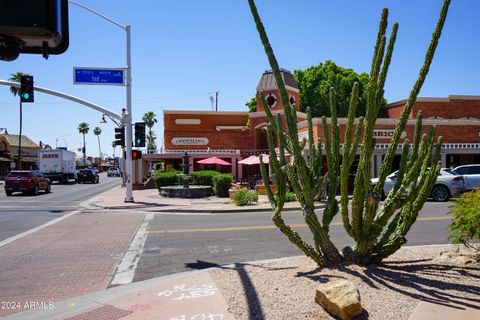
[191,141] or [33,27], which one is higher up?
[191,141]

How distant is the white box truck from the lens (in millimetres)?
43375

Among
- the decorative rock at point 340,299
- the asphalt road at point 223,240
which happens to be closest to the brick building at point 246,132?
the asphalt road at point 223,240

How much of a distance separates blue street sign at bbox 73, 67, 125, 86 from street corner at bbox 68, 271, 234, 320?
1575 cm

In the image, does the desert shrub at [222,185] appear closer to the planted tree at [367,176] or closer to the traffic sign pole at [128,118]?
the traffic sign pole at [128,118]

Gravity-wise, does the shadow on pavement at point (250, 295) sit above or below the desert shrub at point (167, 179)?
below

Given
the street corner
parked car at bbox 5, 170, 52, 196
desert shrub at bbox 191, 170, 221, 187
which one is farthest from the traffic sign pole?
the street corner

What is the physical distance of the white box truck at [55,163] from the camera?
142 ft

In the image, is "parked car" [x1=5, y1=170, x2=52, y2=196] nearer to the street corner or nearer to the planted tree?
the street corner

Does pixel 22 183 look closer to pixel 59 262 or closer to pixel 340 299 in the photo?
pixel 59 262

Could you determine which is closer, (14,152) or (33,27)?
(33,27)

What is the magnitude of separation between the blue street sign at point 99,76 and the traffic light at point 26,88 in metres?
1.94

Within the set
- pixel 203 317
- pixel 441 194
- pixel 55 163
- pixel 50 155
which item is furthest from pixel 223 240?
pixel 55 163

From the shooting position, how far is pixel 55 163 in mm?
44438

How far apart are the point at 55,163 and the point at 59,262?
3975 centimetres
